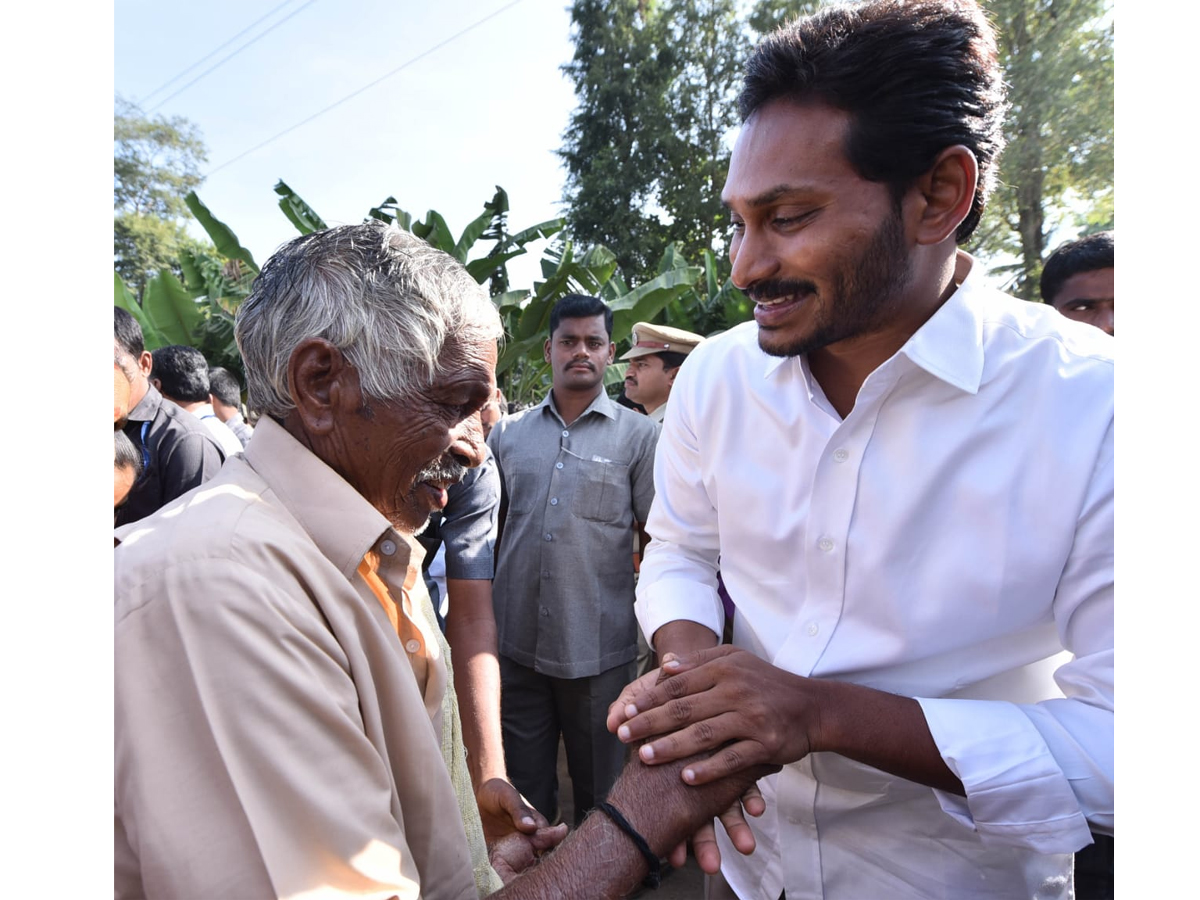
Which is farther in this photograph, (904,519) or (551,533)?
(551,533)

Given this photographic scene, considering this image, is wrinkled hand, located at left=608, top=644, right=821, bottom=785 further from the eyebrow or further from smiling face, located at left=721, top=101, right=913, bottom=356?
the eyebrow

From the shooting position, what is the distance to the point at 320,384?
149cm

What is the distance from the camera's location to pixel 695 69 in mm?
24250

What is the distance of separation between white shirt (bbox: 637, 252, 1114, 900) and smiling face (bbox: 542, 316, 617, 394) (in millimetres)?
2537

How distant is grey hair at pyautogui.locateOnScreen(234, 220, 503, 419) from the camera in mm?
1468

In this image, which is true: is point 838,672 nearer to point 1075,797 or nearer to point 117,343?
point 1075,797

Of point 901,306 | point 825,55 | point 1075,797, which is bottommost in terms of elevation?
point 1075,797

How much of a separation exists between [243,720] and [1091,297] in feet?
11.6

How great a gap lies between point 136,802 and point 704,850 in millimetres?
974

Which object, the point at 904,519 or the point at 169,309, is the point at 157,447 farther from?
the point at 169,309

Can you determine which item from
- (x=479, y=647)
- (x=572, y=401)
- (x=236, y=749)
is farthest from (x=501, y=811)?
A: (x=572, y=401)

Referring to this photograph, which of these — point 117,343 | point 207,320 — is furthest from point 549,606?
point 207,320

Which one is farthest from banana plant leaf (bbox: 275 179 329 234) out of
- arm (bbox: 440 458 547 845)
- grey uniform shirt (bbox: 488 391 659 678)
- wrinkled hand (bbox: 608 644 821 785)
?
wrinkled hand (bbox: 608 644 821 785)

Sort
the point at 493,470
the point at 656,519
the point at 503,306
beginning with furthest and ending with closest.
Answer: the point at 503,306
the point at 493,470
the point at 656,519
